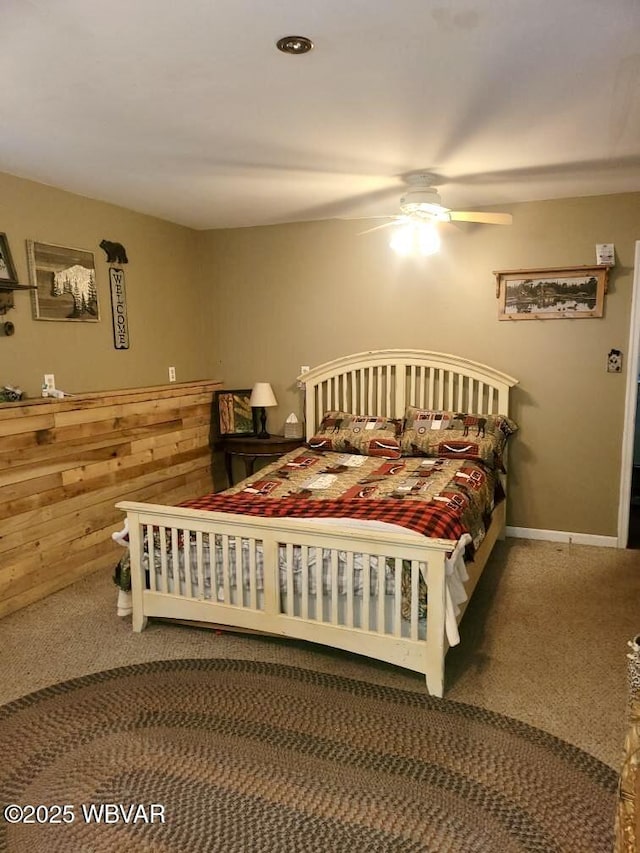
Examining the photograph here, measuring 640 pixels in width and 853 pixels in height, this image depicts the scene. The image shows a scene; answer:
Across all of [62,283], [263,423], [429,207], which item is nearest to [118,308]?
[62,283]

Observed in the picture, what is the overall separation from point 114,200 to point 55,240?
0.57m

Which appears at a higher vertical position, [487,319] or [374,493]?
[487,319]

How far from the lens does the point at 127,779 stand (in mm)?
2004

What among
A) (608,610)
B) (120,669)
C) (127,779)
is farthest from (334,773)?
(608,610)

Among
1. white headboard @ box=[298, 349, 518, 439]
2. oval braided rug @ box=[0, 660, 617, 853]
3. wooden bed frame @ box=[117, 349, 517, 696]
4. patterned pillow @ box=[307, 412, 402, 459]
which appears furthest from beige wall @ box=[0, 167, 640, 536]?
oval braided rug @ box=[0, 660, 617, 853]

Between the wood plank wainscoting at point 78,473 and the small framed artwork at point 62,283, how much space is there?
Result: 55 centimetres

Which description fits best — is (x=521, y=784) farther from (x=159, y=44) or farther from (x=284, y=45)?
(x=159, y=44)

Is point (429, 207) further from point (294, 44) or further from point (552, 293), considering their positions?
point (294, 44)

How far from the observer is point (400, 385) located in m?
4.51

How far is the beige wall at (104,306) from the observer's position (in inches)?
136

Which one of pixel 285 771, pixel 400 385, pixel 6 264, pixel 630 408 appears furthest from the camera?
pixel 400 385

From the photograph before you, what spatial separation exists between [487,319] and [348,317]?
107 cm

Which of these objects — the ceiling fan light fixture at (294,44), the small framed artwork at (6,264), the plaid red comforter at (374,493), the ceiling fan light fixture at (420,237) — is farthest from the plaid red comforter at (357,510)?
the ceiling fan light fixture at (294,44)

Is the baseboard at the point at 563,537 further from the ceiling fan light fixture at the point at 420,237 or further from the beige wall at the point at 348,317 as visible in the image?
the ceiling fan light fixture at the point at 420,237
